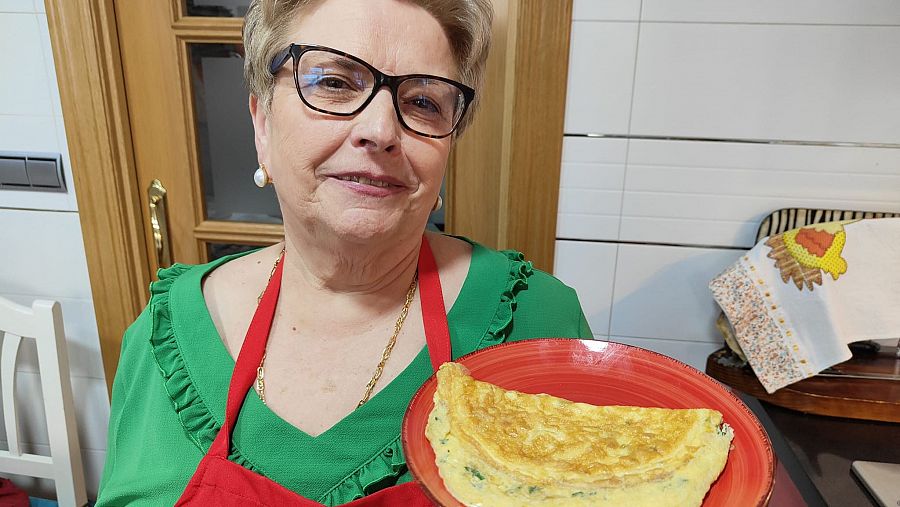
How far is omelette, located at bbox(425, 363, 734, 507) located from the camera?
1.75 feet

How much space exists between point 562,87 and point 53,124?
138 centimetres

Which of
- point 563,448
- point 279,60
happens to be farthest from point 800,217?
point 279,60

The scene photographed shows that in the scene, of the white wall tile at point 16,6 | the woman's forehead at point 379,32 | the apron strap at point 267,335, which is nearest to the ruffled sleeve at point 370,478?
the apron strap at point 267,335

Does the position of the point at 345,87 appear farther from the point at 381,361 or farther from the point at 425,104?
the point at 381,361

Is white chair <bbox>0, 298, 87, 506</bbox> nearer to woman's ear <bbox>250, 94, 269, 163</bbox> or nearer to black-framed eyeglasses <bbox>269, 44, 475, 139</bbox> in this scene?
woman's ear <bbox>250, 94, 269, 163</bbox>

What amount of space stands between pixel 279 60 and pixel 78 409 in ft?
5.41

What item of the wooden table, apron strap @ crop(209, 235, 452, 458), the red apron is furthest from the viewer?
the wooden table

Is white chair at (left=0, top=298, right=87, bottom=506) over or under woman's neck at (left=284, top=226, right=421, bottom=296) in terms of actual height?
under

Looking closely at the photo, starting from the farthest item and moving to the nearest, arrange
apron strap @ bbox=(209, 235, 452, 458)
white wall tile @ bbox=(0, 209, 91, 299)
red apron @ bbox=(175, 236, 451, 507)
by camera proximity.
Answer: white wall tile @ bbox=(0, 209, 91, 299)
apron strap @ bbox=(209, 235, 452, 458)
red apron @ bbox=(175, 236, 451, 507)

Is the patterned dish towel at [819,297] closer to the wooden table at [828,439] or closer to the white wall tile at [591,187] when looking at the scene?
the wooden table at [828,439]

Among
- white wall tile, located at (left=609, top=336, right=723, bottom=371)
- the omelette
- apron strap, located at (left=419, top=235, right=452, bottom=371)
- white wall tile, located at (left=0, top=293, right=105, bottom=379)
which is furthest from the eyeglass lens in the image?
white wall tile, located at (left=0, top=293, right=105, bottom=379)

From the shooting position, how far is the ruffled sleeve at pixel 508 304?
3.05ft

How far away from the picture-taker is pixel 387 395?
0.86 m

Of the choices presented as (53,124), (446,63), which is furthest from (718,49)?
(53,124)
